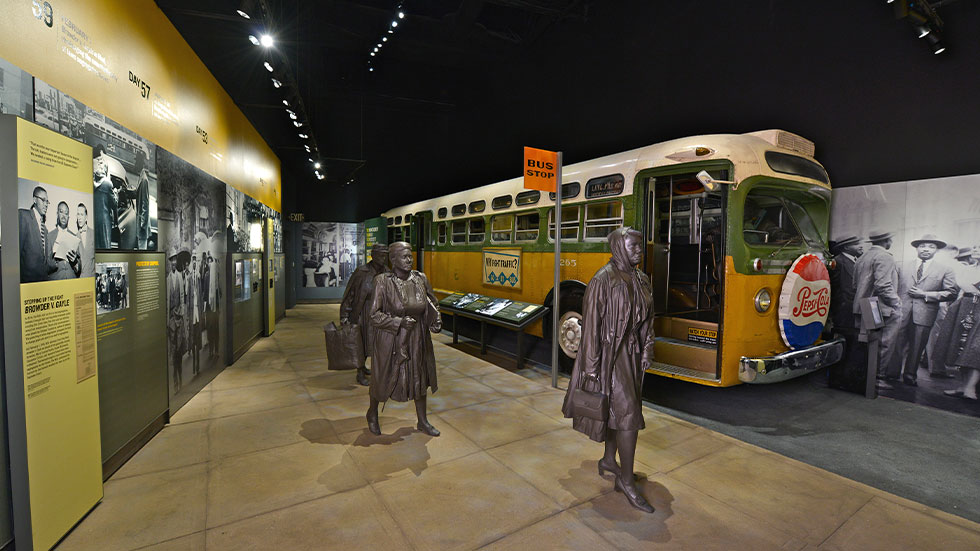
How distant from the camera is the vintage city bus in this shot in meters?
4.56

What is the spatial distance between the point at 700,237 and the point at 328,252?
12919mm

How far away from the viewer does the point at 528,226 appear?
23.7ft

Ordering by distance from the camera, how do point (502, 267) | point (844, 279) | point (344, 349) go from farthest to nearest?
point (502, 267)
point (844, 279)
point (344, 349)

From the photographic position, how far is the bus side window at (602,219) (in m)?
5.55

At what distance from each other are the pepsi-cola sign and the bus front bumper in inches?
5.8

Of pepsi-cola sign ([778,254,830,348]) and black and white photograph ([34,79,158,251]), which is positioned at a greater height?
black and white photograph ([34,79,158,251])

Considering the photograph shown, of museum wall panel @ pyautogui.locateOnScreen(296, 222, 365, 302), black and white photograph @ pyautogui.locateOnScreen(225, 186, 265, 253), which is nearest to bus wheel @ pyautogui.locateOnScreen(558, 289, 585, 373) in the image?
black and white photograph @ pyautogui.locateOnScreen(225, 186, 265, 253)

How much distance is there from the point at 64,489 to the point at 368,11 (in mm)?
11118

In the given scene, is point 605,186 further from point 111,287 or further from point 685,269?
point 111,287

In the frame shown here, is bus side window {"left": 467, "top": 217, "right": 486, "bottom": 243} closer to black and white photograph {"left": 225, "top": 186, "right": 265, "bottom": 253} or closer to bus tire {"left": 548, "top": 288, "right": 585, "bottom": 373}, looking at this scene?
bus tire {"left": 548, "top": 288, "right": 585, "bottom": 373}

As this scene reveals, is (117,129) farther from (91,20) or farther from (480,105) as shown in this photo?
(480,105)

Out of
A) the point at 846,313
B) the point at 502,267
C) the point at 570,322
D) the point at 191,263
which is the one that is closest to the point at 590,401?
the point at 570,322

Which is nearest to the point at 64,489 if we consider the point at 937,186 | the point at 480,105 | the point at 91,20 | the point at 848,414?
the point at 91,20

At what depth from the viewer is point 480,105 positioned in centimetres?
1266
